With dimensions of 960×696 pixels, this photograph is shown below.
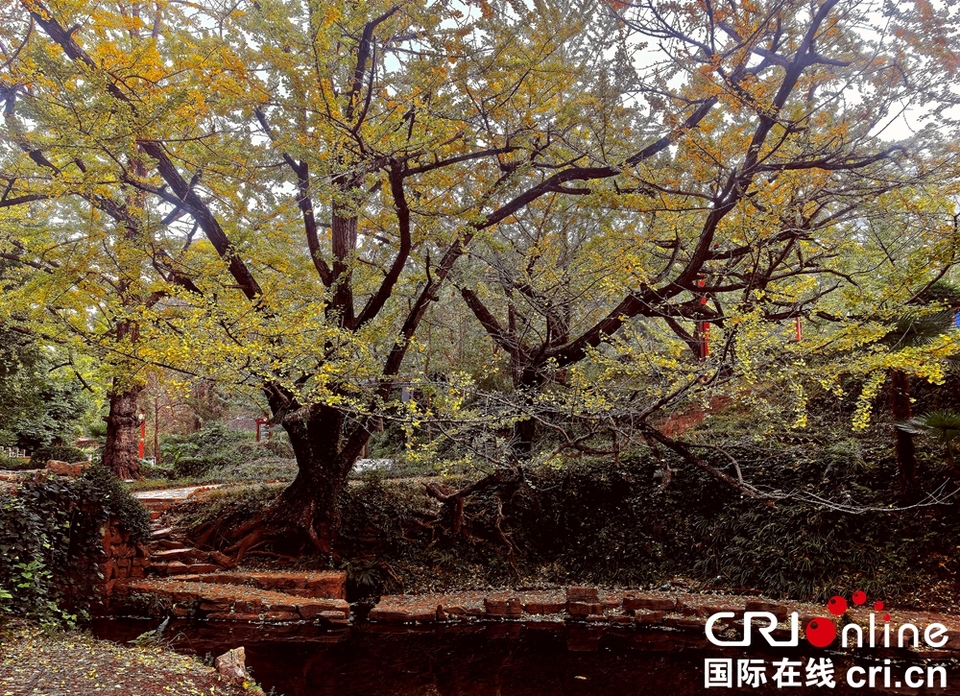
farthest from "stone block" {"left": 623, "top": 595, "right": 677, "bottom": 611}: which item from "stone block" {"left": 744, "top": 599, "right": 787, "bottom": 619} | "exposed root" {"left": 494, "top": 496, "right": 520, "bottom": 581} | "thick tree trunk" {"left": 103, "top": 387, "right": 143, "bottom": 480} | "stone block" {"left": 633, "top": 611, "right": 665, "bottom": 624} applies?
"thick tree trunk" {"left": 103, "top": 387, "right": 143, "bottom": 480}

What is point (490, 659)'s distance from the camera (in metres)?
5.23

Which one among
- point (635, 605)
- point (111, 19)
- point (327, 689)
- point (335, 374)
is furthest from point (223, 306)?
point (635, 605)

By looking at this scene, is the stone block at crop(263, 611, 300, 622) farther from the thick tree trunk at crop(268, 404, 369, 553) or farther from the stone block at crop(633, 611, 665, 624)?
the stone block at crop(633, 611, 665, 624)

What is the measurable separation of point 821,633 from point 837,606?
1.96ft

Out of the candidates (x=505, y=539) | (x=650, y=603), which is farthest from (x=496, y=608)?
(x=650, y=603)

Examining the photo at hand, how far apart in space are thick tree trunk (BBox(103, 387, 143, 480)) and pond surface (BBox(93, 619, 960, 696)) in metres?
5.36

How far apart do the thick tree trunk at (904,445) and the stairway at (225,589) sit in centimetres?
609

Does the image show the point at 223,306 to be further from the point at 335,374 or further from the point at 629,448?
the point at 629,448

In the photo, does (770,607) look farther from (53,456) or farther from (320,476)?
(53,456)

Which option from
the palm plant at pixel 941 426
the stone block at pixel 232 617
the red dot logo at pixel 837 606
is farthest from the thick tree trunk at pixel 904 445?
the stone block at pixel 232 617

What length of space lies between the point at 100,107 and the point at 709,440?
7.84 meters

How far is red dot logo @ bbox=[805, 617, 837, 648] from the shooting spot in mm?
5109

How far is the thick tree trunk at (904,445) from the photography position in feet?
19.7

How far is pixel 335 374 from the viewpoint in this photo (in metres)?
5.93
